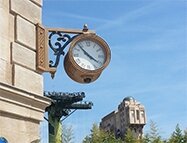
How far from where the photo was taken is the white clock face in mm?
4902

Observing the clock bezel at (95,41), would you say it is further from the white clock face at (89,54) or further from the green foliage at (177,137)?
the green foliage at (177,137)

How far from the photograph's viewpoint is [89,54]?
4965 millimetres

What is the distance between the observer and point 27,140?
174 inches

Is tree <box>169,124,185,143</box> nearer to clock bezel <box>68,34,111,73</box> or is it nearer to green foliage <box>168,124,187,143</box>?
green foliage <box>168,124,187,143</box>

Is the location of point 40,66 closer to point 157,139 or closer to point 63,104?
point 157,139

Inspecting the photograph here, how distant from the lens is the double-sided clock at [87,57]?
191 inches

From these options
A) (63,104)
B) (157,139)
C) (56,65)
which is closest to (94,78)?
(56,65)

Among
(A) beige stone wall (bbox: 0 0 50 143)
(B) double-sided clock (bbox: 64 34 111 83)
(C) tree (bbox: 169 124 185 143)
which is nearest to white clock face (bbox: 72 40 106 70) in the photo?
(B) double-sided clock (bbox: 64 34 111 83)

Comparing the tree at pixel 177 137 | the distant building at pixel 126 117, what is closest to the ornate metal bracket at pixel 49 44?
the tree at pixel 177 137

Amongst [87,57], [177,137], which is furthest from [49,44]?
[177,137]

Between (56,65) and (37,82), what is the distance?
27 cm

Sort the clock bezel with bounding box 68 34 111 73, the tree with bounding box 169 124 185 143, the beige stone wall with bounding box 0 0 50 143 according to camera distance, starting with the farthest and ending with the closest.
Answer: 1. the tree with bounding box 169 124 185 143
2. the clock bezel with bounding box 68 34 111 73
3. the beige stone wall with bounding box 0 0 50 143

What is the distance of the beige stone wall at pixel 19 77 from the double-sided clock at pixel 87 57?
1.18 ft

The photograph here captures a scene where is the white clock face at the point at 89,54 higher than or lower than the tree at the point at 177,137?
higher
